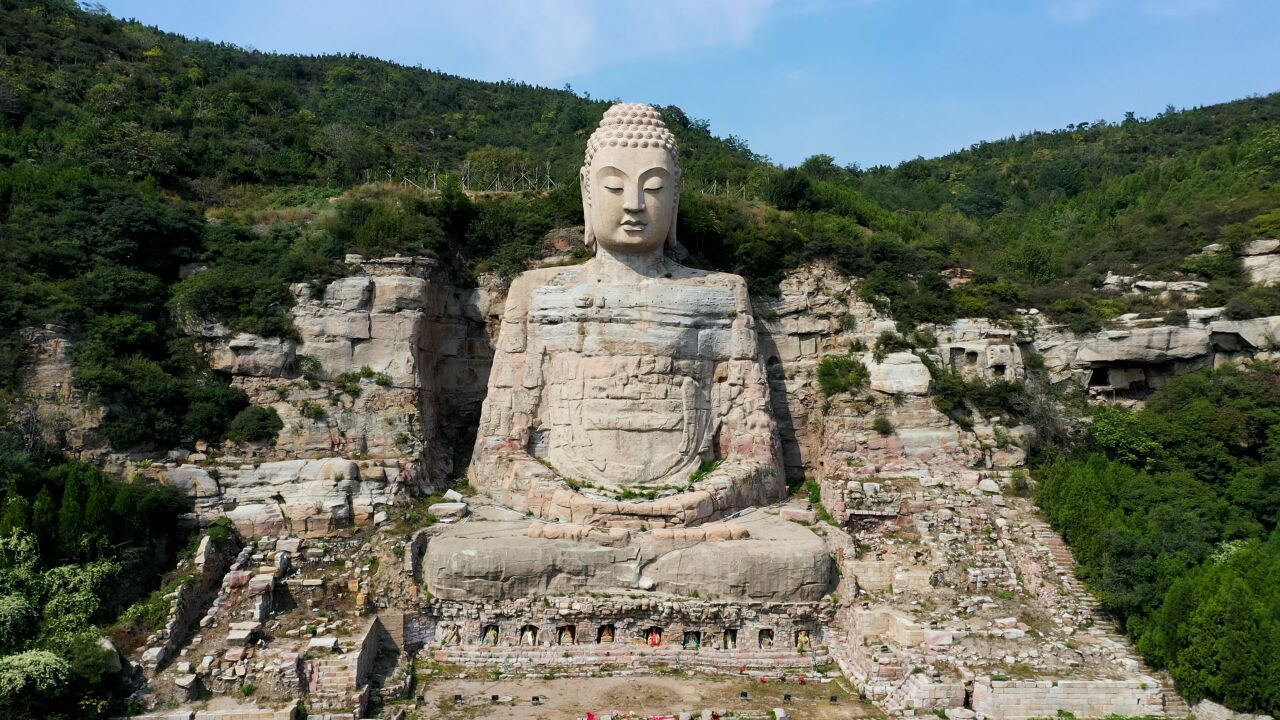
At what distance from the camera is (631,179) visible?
17.1 m

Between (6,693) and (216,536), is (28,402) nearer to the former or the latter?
(216,536)

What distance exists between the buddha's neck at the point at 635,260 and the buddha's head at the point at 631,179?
0.25 meters

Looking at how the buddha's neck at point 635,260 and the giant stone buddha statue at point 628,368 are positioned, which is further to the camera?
the buddha's neck at point 635,260

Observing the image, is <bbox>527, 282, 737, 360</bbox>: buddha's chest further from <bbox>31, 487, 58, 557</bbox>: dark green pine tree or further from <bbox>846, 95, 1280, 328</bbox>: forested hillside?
<bbox>31, 487, 58, 557</bbox>: dark green pine tree

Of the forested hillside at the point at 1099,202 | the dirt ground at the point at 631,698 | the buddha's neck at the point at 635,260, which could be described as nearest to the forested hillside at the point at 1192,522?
the forested hillside at the point at 1099,202

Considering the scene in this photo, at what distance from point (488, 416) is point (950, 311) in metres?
9.17

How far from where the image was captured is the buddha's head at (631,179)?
56.0 ft

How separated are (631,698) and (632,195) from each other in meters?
8.50

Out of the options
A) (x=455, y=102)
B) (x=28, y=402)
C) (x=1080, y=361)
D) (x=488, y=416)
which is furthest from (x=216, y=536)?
(x=455, y=102)

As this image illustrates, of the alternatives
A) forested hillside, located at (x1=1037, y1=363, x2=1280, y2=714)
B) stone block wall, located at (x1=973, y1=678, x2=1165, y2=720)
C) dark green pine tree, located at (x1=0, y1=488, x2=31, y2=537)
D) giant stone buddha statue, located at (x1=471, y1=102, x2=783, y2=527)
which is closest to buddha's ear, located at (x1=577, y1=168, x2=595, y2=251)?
giant stone buddha statue, located at (x1=471, y1=102, x2=783, y2=527)

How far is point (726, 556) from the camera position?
14000mm

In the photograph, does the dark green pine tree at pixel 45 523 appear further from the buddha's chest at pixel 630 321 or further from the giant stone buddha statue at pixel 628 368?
the buddha's chest at pixel 630 321

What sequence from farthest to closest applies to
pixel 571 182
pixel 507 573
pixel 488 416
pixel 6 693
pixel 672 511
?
1. pixel 571 182
2. pixel 488 416
3. pixel 672 511
4. pixel 507 573
5. pixel 6 693

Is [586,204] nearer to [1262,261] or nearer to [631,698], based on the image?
[631,698]
